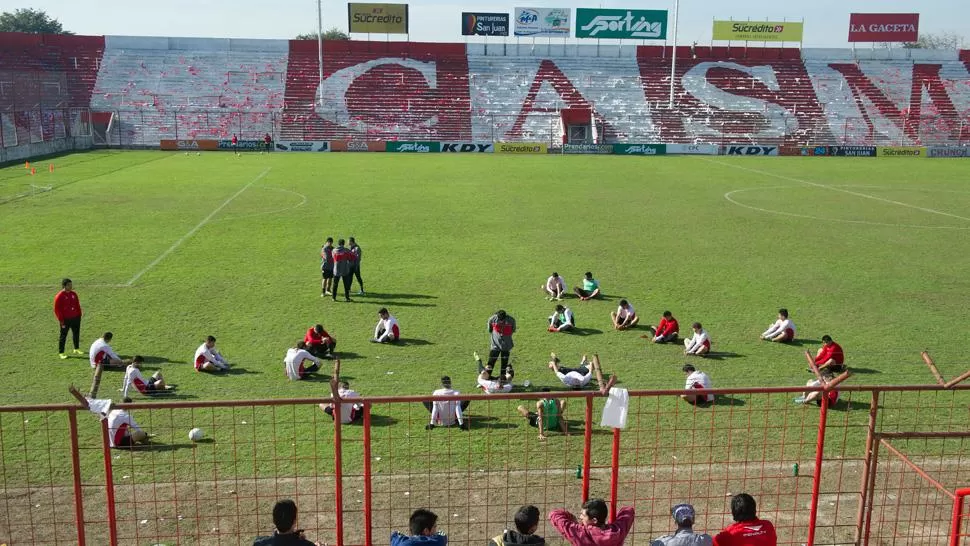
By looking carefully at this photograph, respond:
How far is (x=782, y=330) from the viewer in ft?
54.5

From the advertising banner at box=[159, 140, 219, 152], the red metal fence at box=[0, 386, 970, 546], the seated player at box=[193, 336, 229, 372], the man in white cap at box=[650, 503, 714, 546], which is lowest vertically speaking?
the red metal fence at box=[0, 386, 970, 546]

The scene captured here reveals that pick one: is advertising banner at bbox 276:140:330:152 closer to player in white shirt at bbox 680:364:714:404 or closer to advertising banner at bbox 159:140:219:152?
advertising banner at bbox 159:140:219:152

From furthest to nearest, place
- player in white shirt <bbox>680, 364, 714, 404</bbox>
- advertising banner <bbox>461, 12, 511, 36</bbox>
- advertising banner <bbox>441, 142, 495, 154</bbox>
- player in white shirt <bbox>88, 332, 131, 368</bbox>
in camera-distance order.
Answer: advertising banner <bbox>461, 12, 511, 36</bbox> < advertising banner <bbox>441, 142, 495, 154</bbox> < player in white shirt <bbox>88, 332, 131, 368</bbox> < player in white shirt <bbox>680, 364, 714, 404</bbox>

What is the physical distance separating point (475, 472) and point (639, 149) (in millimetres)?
56113

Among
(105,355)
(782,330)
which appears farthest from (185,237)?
(782,330)

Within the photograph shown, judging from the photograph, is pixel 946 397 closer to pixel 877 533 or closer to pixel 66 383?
pixel 877 533

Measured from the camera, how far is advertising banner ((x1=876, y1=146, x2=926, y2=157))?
64.1 meters

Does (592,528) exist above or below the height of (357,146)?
below

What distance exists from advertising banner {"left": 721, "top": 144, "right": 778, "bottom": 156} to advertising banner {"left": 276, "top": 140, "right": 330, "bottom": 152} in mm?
30855

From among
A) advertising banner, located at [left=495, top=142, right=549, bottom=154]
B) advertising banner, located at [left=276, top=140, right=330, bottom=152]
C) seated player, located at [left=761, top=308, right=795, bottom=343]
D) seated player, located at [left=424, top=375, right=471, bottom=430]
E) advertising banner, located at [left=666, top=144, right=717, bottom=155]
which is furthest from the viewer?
advertising banner, located at [left=666, top=144, right=717, bottom=155]

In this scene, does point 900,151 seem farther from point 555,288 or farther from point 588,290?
point 555,288

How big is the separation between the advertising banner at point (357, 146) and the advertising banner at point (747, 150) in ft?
87.9

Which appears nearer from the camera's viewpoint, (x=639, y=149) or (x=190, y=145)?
(x=190, y=145)

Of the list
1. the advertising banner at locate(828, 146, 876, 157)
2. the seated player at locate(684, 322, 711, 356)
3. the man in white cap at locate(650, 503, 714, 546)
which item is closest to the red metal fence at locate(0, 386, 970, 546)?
the man in white cap at locate(650, 503, 714, 546)
